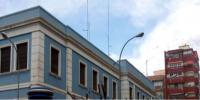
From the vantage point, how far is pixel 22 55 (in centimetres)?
2759

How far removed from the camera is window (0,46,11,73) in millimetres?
28406

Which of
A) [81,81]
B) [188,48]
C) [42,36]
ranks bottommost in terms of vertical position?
[81,81]

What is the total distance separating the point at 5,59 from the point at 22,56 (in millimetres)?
1693

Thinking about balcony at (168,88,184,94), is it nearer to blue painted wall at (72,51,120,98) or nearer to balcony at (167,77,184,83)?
balcony at (167,77,184,83)

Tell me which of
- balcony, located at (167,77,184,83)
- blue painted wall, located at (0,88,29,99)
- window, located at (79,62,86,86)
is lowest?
blue painted wall, located at (0,88,29,99)

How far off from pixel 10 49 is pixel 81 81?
6.25 metres

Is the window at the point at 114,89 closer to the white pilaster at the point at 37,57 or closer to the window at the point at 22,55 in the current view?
the window at the point at 22,55

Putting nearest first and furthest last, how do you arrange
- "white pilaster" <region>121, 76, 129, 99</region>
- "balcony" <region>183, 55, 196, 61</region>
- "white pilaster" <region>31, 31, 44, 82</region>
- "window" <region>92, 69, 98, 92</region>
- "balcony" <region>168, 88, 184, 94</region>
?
"white pilaster" <region>31, 31, 44, 82</region> → "window" <region>92, 69, 98, 92</region> → "white pilaster" <region>121, 76, 129, 99</region> → "balcony" <region>168, 88, 184, 94</region> → "balcony" <region>183, 55, 196, 61</region>

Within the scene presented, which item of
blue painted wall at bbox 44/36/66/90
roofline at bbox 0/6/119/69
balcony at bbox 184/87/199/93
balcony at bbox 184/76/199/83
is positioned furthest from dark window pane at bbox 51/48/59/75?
balcony at bbox 184/76/199/83

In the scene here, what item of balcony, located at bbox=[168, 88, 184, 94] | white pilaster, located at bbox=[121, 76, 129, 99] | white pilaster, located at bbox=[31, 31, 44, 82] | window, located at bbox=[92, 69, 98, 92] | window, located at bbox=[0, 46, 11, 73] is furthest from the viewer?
balcony, located at bbox=[168, 88, 184, 94]

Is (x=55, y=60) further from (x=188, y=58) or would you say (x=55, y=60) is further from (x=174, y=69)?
(x=174, y=69)

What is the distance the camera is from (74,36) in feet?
103

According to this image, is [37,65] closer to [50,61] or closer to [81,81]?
[50,61]

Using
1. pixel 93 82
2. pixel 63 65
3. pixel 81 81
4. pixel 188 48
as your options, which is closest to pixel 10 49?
pixel 63 65
